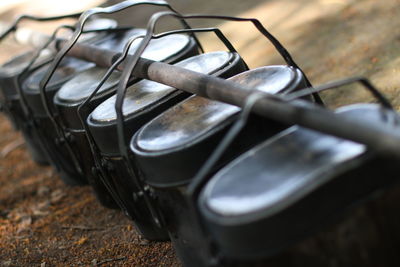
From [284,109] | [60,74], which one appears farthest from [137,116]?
[60,74]

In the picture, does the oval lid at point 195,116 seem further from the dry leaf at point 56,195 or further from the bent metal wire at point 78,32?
the dry leaf at point 56,195

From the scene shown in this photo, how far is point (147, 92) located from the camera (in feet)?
10.8

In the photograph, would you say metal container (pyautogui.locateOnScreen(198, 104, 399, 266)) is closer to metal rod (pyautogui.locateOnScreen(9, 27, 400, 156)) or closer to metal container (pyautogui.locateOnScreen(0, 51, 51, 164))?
metal rod (pyautogui.locateOnScreen(9, 27, 400, 156))

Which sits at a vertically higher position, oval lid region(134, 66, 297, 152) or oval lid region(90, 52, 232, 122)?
oval lid region(134, 66, 297, 152)

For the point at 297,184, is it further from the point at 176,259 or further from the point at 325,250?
the point at 176,259

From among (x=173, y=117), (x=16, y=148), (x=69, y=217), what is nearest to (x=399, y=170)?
(x=173, y=117)

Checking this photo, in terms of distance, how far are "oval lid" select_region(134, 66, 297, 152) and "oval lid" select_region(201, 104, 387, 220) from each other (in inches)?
14.2

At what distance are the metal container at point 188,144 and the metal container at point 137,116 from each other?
7.3 inches

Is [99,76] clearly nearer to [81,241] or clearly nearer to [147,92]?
[147,92]

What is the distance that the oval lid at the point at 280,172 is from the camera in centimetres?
185

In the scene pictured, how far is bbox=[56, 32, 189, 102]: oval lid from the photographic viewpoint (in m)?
3.66

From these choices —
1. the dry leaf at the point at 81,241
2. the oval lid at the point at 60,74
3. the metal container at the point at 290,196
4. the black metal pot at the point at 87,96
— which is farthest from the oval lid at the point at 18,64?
the metal container at the point at 290,196

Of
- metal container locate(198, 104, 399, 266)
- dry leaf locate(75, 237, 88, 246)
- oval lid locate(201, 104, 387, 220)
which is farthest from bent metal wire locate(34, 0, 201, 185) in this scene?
metal container locate(198, 104, 399, 266)

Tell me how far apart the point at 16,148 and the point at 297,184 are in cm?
508
